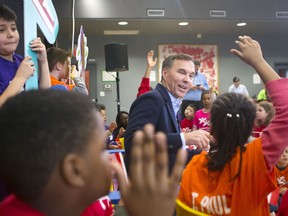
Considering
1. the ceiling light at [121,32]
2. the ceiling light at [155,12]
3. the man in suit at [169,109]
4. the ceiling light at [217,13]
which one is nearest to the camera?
the man in suit at [169,109]

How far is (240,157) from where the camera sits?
57.3 inches

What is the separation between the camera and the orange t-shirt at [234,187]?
54.6 inches

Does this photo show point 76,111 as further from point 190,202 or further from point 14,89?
point 190,202

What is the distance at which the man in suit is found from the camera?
6.44ft

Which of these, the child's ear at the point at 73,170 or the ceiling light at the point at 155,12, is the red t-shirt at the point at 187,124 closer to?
the ceiling light at the point at 155,12

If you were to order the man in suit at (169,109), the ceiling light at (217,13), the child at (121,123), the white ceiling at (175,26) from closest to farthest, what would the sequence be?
the man in suit at (169,109)
the child at (121,123)
the ceiling light at (217,13)
the white ceiling at (175,26)

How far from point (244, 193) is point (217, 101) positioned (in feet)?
1.37

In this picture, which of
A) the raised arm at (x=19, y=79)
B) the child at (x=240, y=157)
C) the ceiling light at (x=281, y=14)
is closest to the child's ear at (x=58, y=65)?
the raised arm at (x=19, y=79)

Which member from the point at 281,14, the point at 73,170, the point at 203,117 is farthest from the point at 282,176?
Answer: the point at 281,14

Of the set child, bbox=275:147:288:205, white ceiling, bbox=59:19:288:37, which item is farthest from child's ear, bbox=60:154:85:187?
white ceiling, bbox=59:19:288:37

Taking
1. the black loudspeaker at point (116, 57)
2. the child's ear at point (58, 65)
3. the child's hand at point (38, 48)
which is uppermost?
the black loudspeaker at point (116, 57)

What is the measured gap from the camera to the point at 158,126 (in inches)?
85.1

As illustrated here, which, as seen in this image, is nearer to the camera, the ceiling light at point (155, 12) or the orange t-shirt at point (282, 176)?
the orange t-shirt at point (282, 176)

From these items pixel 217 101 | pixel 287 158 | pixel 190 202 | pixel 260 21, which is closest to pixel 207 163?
pixel 190 202
